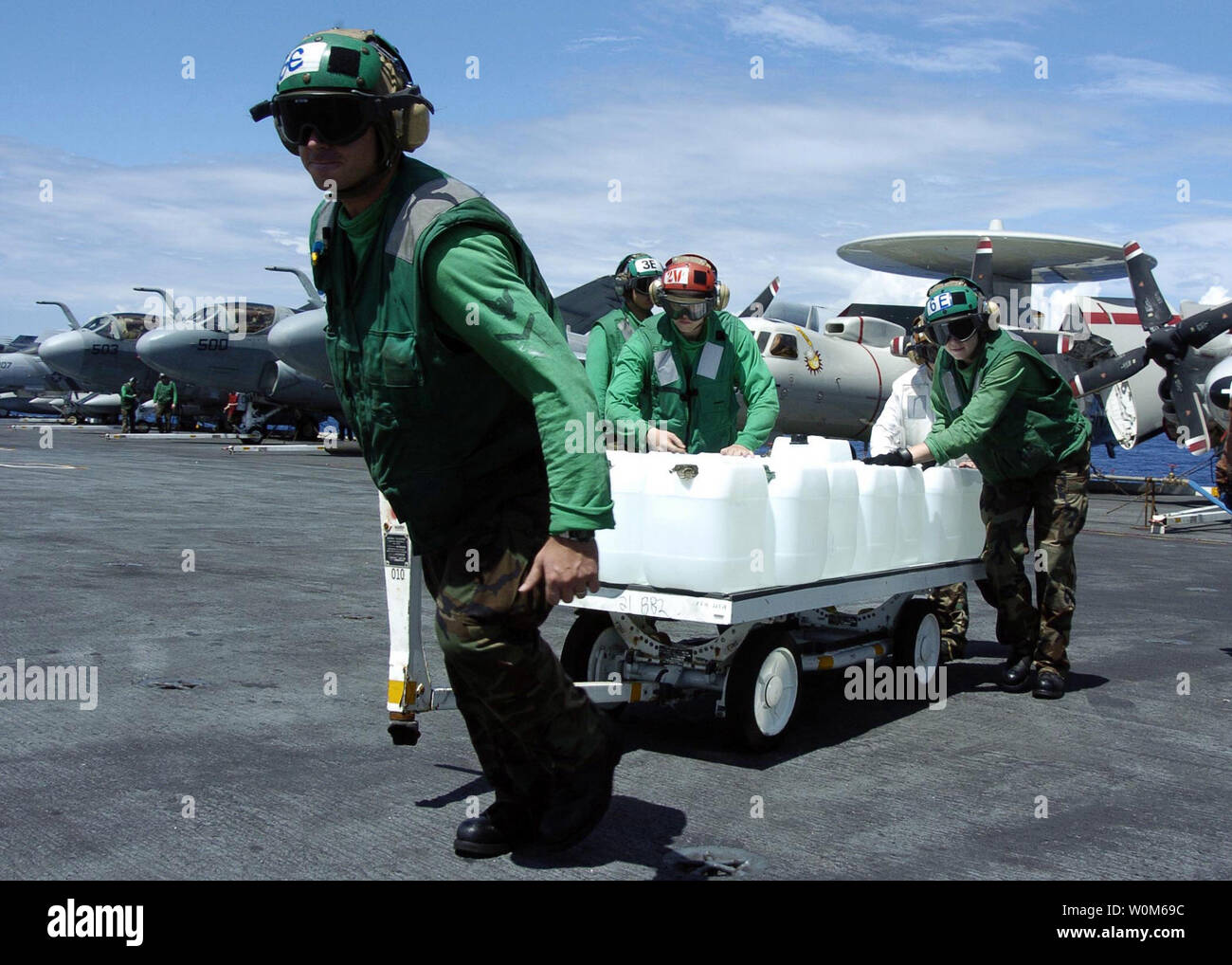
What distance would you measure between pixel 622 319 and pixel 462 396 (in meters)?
3.57

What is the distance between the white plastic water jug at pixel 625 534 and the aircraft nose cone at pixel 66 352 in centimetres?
3846

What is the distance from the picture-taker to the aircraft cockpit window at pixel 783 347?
20.4 metres

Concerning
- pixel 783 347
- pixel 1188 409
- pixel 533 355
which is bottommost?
pixel 533 355

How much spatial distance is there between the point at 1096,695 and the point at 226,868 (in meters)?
4.59

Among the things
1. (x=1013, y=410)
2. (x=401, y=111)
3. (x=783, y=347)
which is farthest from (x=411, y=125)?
(x=783, y=347)

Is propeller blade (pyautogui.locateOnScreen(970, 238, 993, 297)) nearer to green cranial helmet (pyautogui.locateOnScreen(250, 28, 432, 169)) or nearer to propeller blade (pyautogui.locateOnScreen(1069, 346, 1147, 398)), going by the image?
propeller blade (pyautogui.locateOnScreen(1069, 346, 1147, 398))

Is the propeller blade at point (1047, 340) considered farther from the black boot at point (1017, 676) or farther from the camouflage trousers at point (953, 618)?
the black boot at point (1017, 676)

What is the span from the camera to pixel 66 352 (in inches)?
1507

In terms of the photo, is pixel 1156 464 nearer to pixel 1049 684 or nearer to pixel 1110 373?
pixel 1110 373

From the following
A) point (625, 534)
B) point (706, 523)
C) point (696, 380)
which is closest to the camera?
point (706, 523)

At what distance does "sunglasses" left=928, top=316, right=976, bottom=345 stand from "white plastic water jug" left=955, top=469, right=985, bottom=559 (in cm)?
73

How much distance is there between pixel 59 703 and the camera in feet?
16.7
